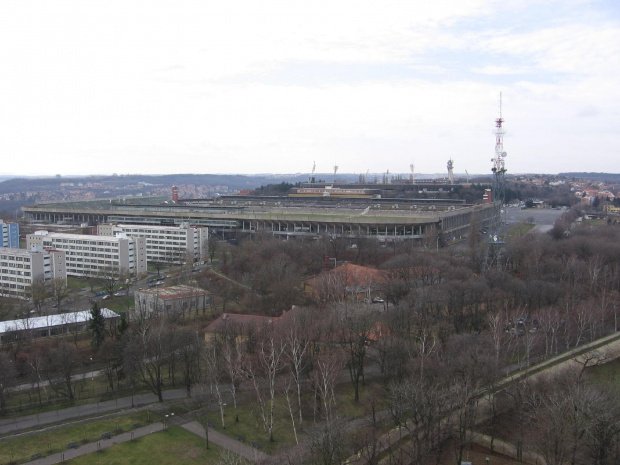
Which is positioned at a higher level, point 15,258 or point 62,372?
point 15,258

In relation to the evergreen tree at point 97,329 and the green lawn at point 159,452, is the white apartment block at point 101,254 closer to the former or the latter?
the evergreen tree at point 97,329

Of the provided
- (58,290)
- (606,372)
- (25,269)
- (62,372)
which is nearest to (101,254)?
(25,269)

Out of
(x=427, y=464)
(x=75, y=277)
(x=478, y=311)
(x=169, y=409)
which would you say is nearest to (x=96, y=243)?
(x=75, y=277)

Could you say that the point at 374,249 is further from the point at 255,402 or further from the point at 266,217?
the point at 255,402

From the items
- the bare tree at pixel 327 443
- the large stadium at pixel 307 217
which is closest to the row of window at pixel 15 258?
the large stadium at pixel 307 217

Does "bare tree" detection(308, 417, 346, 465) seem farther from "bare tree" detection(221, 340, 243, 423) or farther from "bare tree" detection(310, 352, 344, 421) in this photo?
"bare tree" detection(221, 340, 243, 423)

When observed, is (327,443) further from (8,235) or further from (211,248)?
(8,235)
